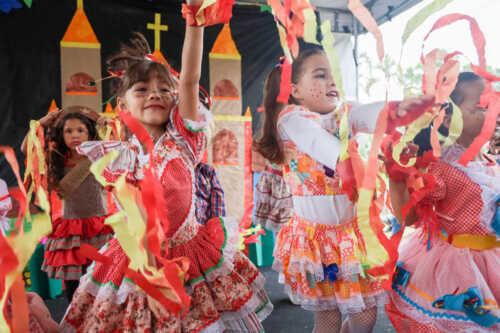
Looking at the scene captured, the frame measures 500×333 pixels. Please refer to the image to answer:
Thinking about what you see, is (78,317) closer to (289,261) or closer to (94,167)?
(94,167)

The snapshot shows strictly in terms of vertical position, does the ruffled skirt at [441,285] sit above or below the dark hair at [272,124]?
below

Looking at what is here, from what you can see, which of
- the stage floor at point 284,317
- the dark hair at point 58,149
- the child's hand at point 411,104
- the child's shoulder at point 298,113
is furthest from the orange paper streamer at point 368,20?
the dark hair at point 58,149

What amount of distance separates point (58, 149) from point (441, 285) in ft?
Result: 7.03

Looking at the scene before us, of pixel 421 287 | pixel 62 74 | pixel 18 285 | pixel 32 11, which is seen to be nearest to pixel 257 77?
pixel 62 74

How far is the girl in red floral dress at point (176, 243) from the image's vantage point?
31.9 inches

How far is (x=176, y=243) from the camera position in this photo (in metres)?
0.93

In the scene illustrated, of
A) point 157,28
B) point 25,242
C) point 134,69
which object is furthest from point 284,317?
point 157,28

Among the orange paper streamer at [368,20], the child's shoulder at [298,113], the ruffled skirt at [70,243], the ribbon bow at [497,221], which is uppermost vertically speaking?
the orange paper streamer at [368,20]

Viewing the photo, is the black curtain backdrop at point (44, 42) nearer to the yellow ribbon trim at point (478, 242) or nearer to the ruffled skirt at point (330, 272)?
the ruffled skirt at point (330, 272)

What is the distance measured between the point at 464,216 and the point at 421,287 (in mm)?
265

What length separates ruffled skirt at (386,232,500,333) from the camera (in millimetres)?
946

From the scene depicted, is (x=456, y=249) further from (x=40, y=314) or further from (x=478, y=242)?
(x=40, y=314)

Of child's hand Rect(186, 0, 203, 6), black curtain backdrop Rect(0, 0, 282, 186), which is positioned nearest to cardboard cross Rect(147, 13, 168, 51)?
black curtain backdrop Rect(0, 0, 282, 186)

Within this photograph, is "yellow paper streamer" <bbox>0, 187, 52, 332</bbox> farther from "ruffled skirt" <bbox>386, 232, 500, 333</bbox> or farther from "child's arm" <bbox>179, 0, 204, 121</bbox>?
"ruffled skirt" <bbox>386, 232, 500, 333</bbox>
